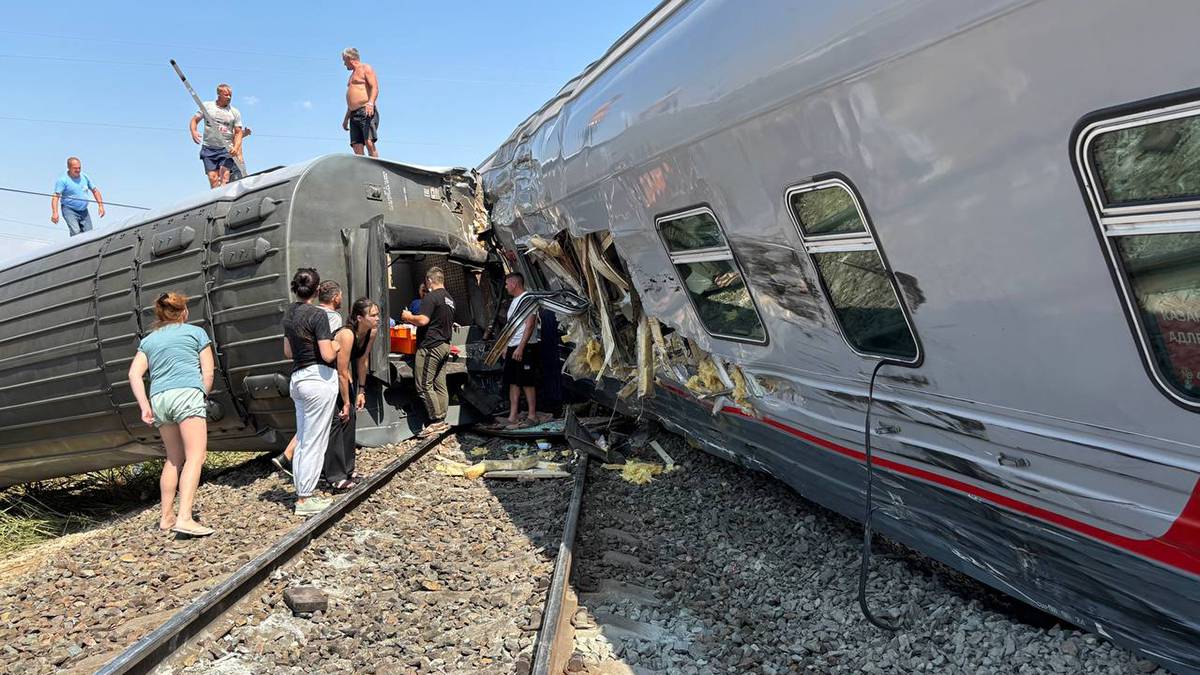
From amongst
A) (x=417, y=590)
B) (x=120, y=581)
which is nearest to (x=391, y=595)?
(x=417, y=590)

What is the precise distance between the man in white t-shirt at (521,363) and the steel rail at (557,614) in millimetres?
3103

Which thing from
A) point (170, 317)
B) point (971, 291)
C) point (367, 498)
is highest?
point (170, 317)

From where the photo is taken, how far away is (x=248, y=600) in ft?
14.4

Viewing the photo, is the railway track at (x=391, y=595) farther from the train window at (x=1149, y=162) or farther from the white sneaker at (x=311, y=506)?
the train window at (x=1149, y=162)

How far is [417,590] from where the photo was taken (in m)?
4.68

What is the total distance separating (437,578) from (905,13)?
401 centimetres

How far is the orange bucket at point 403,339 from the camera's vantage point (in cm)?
867

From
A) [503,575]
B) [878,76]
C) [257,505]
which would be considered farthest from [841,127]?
[257,505]

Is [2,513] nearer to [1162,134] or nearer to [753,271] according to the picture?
[753,271]

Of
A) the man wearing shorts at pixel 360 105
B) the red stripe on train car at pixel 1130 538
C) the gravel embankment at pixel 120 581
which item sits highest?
the man wearing shorts at pixel 360 105

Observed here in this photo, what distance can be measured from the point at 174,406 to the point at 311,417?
0.99 metres

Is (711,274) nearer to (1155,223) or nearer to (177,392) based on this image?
(1155,223)

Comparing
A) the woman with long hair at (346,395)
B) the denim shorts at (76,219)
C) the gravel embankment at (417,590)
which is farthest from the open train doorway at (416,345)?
the denim shorts at (76,219)

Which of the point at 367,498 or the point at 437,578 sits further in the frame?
the point at 367,498
